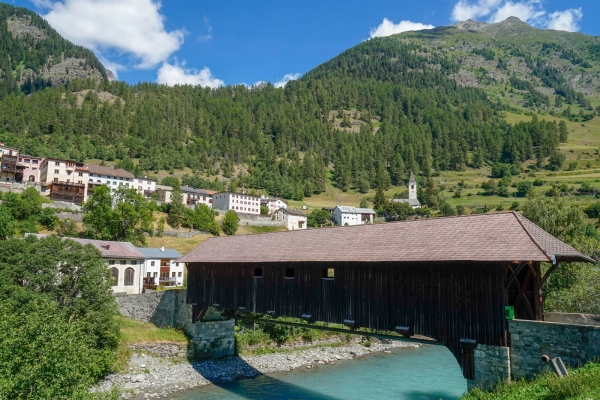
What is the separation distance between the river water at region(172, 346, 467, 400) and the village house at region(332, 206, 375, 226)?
55697mm

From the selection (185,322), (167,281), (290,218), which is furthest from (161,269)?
(290,218)

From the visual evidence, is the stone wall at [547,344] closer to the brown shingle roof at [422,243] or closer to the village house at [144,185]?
the brown shingle roof at [422,243]

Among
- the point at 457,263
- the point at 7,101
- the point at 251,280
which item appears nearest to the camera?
the point at 457,263

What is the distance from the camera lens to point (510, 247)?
12250mm

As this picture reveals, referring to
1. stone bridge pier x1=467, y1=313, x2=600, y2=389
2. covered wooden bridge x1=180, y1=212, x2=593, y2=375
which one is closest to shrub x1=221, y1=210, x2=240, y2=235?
covered wooden bridge x1=180, y1=212, x2=593, y2=375

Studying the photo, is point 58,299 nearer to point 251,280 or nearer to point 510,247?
point 251,280

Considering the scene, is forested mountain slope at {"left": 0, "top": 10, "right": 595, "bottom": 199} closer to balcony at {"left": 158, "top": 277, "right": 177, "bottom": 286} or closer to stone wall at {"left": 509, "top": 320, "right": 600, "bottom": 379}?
balcony at {"left": 158, "top": 277, "right": 177, "bottom": 286}

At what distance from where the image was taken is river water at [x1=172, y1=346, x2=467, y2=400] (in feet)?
66.2

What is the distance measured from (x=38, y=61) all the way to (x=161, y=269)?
603 ft

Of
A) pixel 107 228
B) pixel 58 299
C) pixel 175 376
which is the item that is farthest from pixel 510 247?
pixel 107 228

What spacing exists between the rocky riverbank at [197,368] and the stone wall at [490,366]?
1411cm

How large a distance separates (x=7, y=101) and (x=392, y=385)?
127 metres

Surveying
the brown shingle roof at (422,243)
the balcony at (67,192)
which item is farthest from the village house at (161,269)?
the balcony at (67,192)

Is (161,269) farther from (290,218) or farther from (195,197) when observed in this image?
(195,197)
